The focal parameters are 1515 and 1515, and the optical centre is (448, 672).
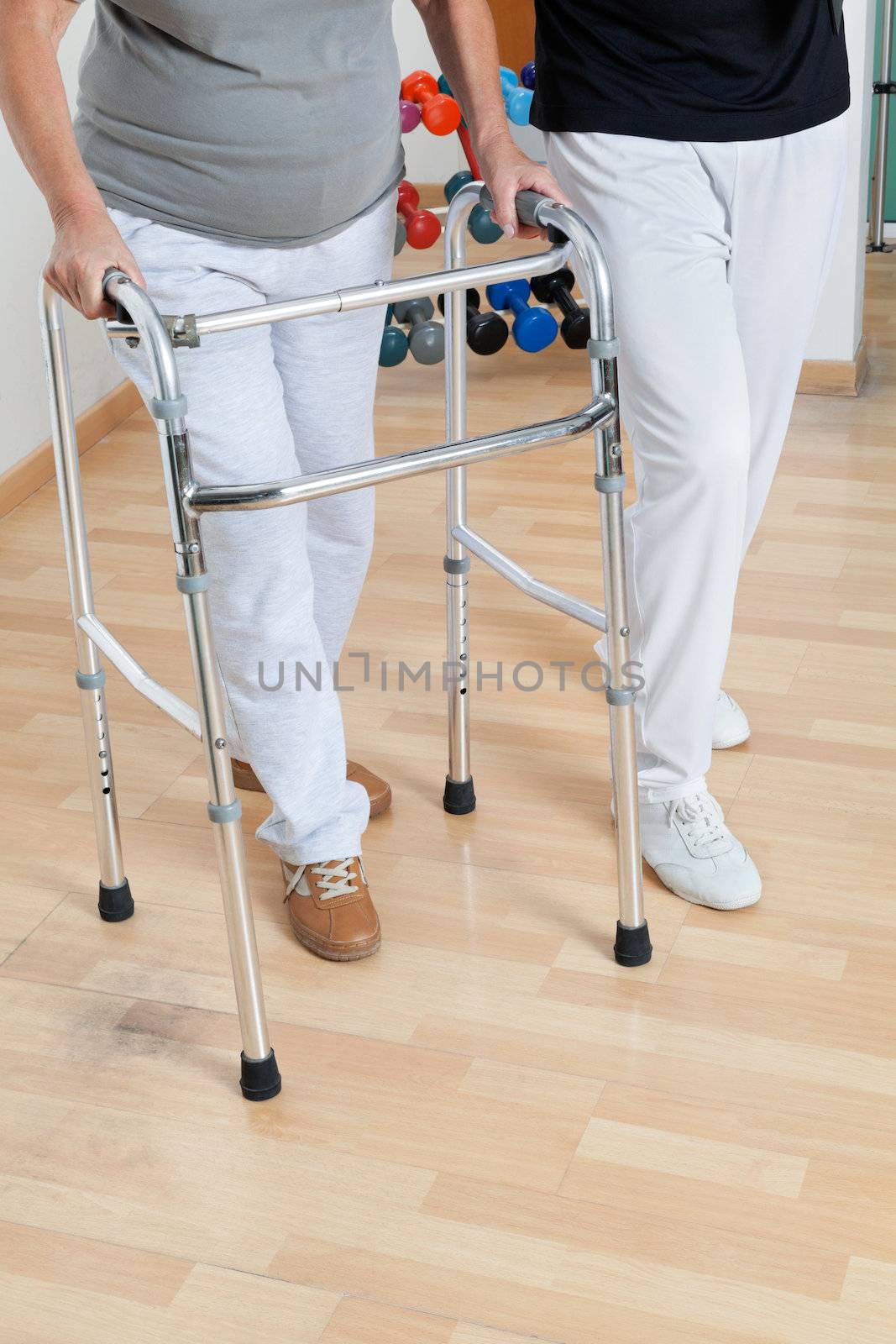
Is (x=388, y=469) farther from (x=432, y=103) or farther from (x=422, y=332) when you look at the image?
(x=432, y=103)

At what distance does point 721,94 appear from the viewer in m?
1.64

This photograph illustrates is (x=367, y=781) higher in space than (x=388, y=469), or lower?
lower

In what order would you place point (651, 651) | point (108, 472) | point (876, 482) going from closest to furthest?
point (651, 651)
point (876, 482)
point (108, 472)

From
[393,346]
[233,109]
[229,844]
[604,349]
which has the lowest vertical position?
[393,346]

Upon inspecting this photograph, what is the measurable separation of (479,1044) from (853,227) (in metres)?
2.27

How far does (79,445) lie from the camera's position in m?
3.40

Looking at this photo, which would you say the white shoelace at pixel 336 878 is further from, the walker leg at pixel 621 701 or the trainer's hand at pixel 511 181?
the trainer's hand at pixel 511 181

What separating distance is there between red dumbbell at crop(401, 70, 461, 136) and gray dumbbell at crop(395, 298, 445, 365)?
1.23 feet

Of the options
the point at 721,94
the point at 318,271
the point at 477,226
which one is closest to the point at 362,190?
the point at 318,271

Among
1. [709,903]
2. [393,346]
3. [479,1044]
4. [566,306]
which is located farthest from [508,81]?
[479,1044]

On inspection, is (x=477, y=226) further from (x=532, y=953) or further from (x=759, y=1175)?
(x=759, y=1175)

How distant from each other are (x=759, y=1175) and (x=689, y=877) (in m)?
0.45

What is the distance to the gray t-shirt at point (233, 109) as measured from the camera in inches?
57.1

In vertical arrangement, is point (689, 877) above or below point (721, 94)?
below
